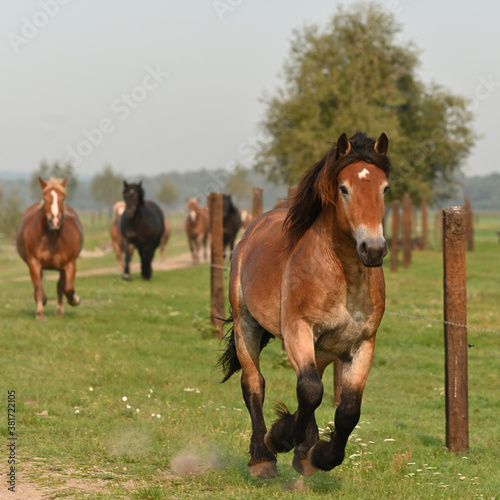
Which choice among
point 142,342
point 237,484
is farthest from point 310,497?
point 142,342

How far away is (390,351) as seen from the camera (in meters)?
13.3

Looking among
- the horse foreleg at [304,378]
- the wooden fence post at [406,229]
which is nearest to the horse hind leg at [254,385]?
the horse foreleg at [304,378]

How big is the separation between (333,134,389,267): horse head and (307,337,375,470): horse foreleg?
94cm

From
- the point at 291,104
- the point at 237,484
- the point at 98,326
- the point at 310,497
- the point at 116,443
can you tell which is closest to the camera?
the point at 310,497

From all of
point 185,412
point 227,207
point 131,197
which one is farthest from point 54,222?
point 227,207

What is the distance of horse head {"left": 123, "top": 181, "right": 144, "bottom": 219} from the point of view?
73.7 feet

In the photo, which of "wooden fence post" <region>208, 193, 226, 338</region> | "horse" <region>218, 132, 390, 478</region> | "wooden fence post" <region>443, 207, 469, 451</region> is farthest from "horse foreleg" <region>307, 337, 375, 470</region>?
"wooden fence post" <region>208, 193, 226, 338</region>

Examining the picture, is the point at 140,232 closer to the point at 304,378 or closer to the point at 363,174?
the point at 304,378

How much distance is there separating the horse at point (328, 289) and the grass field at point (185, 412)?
1.74 ft

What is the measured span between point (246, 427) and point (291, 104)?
41112 mm

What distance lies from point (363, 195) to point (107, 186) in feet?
411

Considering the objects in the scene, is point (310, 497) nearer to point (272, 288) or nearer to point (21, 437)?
point (272, 288)

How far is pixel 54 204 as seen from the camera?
46.3ft

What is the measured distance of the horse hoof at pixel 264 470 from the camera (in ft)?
19.4
